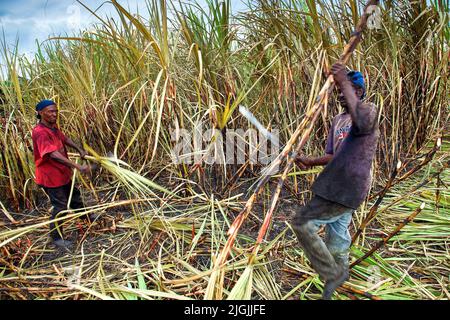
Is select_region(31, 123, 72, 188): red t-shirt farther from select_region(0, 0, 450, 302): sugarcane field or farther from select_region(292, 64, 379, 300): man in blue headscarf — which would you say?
select_region(292, 64, 379, 300): man in blue headscarf

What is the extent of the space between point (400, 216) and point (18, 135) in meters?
2.64

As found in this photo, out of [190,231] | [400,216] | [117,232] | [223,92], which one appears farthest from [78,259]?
[400,216]

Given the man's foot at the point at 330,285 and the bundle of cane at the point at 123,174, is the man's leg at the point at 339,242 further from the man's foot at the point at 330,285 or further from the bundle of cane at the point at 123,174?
the bundle of cane at the point at 123,174

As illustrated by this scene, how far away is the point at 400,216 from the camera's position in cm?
202

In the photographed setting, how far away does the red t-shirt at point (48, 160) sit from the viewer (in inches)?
74.9

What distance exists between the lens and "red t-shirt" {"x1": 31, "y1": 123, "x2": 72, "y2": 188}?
A: 1901 millimetres

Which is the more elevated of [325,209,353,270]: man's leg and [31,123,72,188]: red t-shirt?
[31,123,72,188]: red t-shirt

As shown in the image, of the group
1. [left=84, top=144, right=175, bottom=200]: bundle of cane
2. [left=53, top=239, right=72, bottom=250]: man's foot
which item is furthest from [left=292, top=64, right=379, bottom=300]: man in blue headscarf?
[left=53, top=239, right=72, bottom=250]: man's foot

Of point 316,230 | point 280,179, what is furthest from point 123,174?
point 316,230

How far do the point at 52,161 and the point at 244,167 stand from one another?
1.12 meters

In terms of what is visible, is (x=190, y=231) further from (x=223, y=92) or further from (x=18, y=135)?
(x=18, y=135)

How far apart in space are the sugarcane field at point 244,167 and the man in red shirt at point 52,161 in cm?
1

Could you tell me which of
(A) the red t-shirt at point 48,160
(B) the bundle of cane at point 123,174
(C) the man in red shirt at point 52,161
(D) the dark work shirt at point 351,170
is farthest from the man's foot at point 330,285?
(A) the red t-shirt at point 48,160

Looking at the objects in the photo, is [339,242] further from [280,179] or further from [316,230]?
[280,179]
